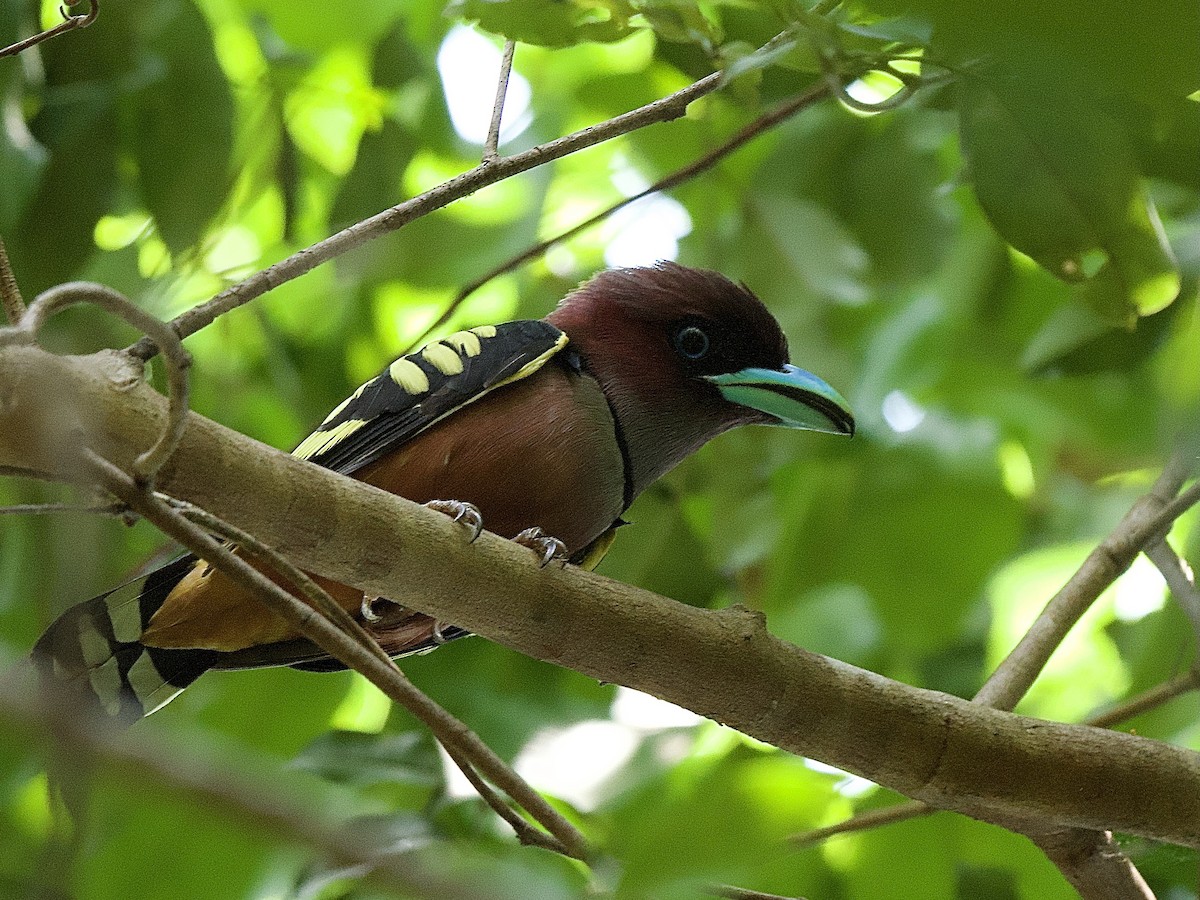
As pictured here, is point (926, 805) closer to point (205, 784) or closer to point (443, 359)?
point (443, 359)

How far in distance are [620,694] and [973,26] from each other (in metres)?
2.86

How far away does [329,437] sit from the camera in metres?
2.89

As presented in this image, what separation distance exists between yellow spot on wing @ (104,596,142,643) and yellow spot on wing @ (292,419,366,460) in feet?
1.66

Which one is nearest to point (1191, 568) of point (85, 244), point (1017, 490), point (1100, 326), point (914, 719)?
point (1100, 326)

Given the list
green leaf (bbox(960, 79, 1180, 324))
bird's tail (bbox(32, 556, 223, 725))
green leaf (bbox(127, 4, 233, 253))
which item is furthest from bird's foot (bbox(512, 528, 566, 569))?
green leaf (bbox(127, 4, 233, 253))

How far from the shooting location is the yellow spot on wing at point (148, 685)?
9.61 ft

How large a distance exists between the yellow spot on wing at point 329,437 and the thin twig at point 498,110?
783 millimetres

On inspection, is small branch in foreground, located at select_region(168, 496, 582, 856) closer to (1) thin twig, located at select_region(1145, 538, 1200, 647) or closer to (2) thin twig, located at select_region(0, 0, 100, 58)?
(2) thin twig, located at select_region(0, 0, 100, 58)

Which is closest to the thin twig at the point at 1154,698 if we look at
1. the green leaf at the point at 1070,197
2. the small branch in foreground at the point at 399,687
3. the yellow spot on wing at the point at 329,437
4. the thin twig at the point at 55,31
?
the green leaf at the point at 1070,197

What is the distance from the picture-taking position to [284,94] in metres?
3.85

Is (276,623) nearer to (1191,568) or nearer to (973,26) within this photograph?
(1191,568)

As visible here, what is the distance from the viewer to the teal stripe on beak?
3.04m

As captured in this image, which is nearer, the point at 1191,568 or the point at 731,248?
the point at 1191,568

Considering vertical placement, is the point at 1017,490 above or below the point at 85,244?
below
